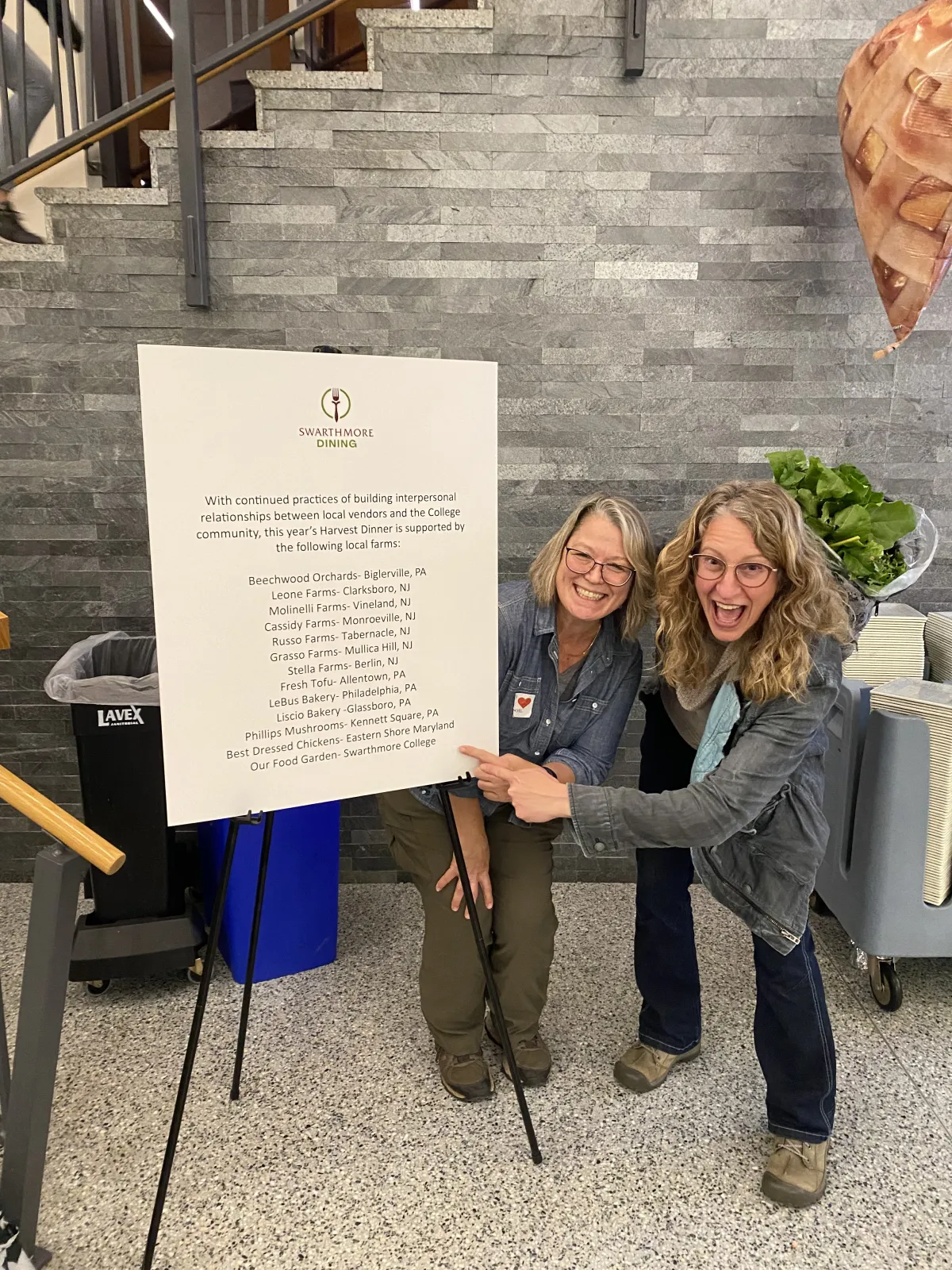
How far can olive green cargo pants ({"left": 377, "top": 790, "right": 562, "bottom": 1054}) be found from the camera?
1738mm

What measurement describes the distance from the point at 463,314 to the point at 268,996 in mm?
1866

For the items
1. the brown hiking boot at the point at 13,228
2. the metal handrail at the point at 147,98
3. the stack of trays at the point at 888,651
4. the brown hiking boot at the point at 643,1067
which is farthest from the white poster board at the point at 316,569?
the brown hiking boot at the point at 13,228

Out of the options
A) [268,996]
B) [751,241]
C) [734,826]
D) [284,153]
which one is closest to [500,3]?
[284,153]

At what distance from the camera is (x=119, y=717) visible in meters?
1.93

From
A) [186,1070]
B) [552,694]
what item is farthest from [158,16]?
[186,1070]

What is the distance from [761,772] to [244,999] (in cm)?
113

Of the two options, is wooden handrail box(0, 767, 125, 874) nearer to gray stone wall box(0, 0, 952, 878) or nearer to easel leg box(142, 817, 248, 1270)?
easel leg box(142, 817, 248, 1270)

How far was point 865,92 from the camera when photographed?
76.9 inches

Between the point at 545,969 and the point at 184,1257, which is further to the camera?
the point at 545,969

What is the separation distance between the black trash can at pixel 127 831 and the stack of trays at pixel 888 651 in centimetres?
174

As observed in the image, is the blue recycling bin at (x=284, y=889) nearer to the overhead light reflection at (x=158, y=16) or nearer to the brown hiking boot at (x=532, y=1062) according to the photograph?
the brown hiking boot at (x=532, y=1062)

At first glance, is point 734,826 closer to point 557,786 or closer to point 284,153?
point 557,786

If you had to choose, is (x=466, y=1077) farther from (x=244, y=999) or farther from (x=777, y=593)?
(x=777, y=593)

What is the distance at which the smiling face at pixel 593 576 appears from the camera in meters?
1.55
